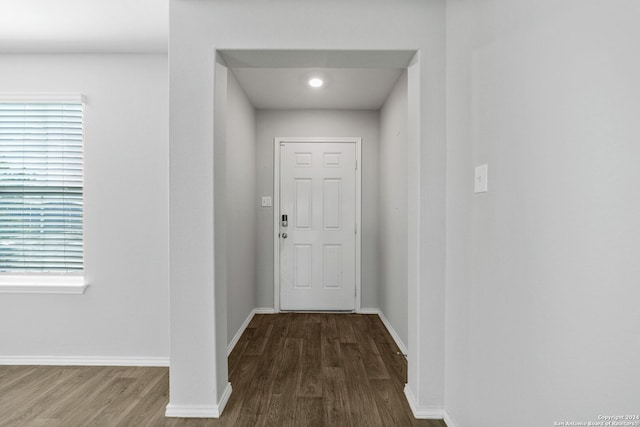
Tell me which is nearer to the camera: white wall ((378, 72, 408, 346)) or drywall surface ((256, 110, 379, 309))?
white wall ((378, 72, 408, 346))

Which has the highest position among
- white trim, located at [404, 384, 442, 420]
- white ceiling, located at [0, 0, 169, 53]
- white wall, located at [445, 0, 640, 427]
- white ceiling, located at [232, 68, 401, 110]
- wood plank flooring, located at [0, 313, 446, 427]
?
white ceiling, located at [0, 0, 169, 53]

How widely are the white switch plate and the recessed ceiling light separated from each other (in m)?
2.01

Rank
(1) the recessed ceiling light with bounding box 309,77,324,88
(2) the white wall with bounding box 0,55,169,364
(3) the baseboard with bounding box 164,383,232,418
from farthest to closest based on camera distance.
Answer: (1) the recessed ceiling light with bounding box 309,77,324,88
(2) the white wall with bounding box 0,55,169,364
(3) the baseboard with bounding box 164,383,232,418

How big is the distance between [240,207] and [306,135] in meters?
1.26

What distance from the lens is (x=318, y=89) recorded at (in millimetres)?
3516

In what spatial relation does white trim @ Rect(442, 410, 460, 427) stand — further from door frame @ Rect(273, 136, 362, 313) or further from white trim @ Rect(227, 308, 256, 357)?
door frame @ Rect(273, 136, 362, 313)

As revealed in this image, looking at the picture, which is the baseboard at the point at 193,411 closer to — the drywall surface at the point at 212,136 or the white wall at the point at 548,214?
the drywall surface at the point at 212,136

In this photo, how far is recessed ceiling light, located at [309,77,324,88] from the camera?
3.26m

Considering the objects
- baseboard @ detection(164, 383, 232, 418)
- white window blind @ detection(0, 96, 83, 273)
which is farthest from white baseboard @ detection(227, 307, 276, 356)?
white window blind @ detection(0, 96, 83, 273)

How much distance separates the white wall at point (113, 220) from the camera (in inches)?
108

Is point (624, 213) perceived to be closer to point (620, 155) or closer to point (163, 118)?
point (620, 155)

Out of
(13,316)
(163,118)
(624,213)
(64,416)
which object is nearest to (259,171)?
(163,118)

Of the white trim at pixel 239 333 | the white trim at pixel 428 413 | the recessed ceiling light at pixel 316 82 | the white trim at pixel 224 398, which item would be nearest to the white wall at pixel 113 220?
the white trim at pixel 239 333

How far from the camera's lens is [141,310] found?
2.79 metres
